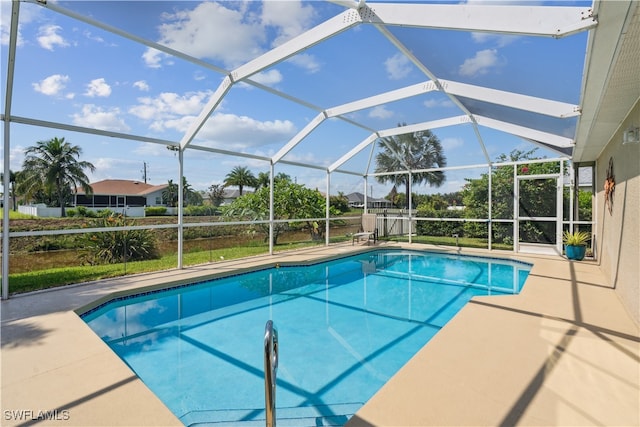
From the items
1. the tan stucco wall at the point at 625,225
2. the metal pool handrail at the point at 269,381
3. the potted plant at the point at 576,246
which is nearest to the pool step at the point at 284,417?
the metal pool handrail at the point at 269,381

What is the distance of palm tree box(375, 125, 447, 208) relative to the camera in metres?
11.4

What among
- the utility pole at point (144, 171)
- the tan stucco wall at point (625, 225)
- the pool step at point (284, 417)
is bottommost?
the pool step at point (284, 417)

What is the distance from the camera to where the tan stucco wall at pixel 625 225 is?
13.5ft

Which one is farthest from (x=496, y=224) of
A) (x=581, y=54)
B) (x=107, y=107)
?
(x=107, y=107)

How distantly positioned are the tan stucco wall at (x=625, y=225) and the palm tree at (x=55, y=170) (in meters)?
9.91

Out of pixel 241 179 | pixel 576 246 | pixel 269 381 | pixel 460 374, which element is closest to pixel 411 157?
pixel 576 246

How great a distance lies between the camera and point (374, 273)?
877cm

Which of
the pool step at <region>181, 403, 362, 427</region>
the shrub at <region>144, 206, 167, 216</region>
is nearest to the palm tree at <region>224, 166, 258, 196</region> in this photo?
the shrub at <region>144, 206, 167, 216</region>

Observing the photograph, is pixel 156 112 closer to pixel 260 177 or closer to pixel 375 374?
pixel 375 374

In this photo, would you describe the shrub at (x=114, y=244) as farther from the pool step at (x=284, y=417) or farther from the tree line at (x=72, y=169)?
the pool step at (x=284, y=417)

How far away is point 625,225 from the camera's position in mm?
4879

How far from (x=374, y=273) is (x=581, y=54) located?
650 cm

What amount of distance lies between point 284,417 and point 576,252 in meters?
9.18

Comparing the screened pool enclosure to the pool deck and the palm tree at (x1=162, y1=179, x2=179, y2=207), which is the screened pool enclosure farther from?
the pool deck
